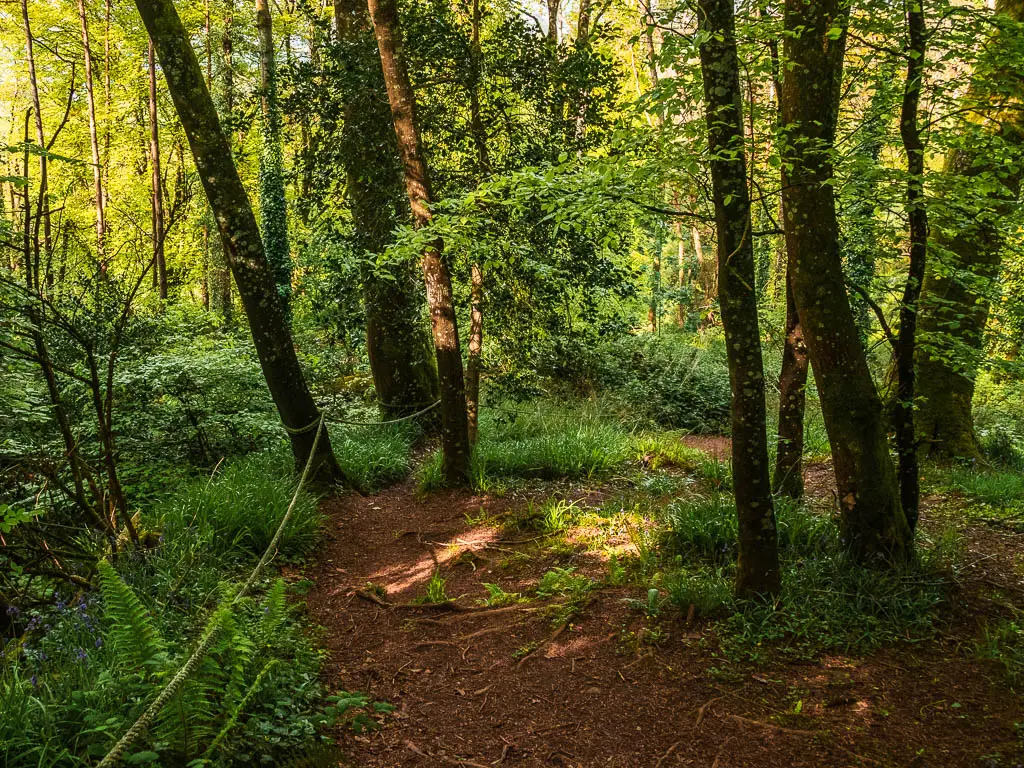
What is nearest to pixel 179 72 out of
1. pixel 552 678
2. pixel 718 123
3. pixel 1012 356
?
pixel 718 123

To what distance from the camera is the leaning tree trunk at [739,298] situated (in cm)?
348

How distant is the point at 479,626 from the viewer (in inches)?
173

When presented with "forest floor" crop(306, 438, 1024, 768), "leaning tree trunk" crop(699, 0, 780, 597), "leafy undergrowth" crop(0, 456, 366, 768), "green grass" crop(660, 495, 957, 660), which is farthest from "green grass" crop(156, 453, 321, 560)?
"leaning tree trunk" crop(699, 0, 780, 597)

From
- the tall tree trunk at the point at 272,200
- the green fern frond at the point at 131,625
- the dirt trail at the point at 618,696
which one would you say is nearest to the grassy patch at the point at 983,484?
the dirt trail at the point at 618,696

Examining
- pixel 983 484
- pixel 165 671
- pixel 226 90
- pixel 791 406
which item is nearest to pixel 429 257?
pixel 791 406

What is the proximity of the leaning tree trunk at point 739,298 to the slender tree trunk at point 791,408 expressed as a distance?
1.86 meters

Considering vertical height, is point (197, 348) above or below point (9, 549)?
above

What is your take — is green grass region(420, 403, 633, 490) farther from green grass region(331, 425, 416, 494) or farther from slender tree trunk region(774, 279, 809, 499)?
slender tree trunk region(774, 279, 809, 499)

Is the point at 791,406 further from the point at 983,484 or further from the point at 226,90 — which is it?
the point at 226,90

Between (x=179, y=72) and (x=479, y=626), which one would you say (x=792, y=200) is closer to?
(x=479, y=626)

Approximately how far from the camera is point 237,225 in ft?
20.6

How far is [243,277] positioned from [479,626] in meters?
A: 4.38

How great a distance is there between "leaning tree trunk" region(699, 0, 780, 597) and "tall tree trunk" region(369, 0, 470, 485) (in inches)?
131

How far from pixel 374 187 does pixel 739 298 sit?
218 inches
